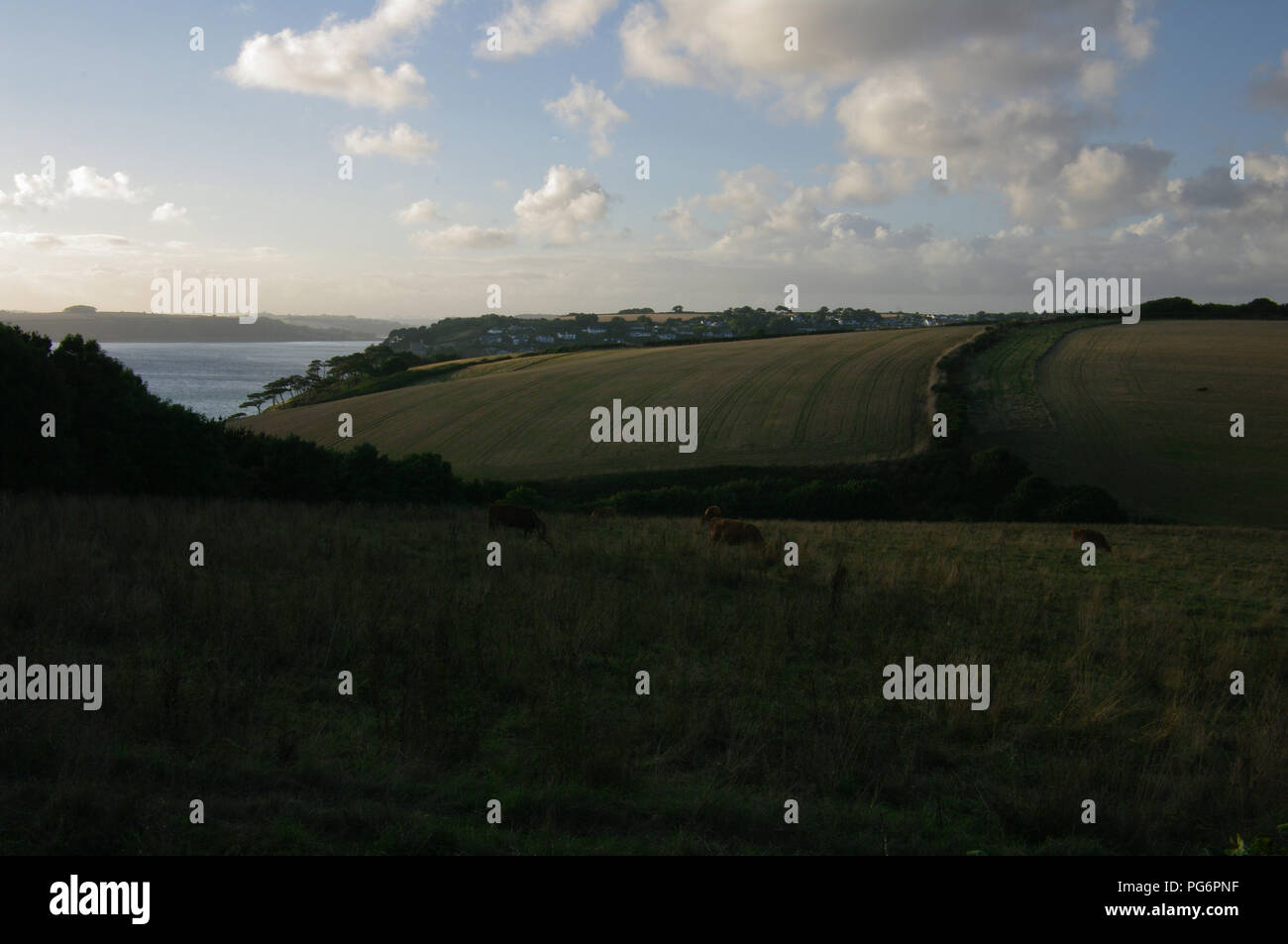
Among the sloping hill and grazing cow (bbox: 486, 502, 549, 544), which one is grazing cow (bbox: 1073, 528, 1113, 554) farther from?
the sloping hill

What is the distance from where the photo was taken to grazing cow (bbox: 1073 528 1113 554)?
2047 centimetres

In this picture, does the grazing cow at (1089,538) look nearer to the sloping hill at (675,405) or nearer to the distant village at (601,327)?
the sloping hill at (675,405)

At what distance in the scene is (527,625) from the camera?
335 inches

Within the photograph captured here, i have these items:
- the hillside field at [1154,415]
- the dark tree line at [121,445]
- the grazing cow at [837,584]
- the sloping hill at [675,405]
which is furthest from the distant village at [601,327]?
the grazing cow at [837,584]

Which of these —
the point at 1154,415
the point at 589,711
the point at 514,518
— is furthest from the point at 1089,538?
the point at 1154,415

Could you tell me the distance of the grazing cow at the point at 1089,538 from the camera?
20.5m

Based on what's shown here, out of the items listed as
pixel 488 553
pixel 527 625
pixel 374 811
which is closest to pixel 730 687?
pixel 527 625

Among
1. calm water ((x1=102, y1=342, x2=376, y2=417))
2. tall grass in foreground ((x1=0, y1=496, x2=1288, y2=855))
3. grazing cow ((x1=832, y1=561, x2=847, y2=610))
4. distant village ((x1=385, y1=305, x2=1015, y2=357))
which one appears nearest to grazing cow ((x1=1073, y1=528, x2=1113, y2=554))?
tall grass in foreground ((x1=0, y1=496, x2=1288, y2=855))

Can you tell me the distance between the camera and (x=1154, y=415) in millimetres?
Result: 50875

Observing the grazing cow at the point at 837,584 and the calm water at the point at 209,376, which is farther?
the calm water at the point at 209,376

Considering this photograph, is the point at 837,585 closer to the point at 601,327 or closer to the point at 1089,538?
the point at 1089,538

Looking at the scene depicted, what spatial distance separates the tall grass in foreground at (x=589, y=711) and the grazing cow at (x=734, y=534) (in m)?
4.02
